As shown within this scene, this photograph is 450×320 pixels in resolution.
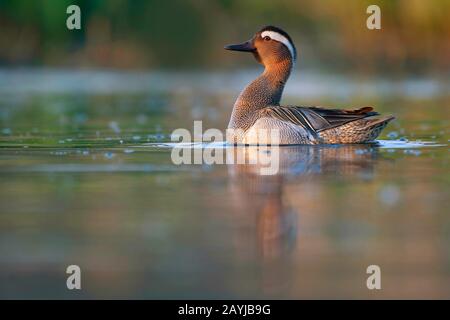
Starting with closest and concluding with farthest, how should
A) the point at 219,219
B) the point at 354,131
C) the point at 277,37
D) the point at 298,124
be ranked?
1. the point at 219,219
2. the point at 298,124
3. the point at 354,131
4. the point at 277,37

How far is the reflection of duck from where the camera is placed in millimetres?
5867

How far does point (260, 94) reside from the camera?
1216 cm

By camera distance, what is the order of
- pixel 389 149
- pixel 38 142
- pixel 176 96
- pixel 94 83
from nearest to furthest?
pixel 389 149 < pixel 38 142 < pixel 176 96 < pixel 94 83

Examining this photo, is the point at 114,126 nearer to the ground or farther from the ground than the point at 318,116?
farther from the ground

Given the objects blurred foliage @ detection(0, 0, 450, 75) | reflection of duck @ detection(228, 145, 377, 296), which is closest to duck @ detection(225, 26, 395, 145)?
reflection of duck @ detection(228, 145, 377, 296)

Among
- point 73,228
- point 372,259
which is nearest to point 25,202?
point 73,228

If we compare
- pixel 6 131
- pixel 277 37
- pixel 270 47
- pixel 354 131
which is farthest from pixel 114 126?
pixel 354 131

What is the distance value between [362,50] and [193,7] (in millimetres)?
6307

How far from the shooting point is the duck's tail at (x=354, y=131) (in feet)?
37.8

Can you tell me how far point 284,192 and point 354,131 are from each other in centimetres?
380

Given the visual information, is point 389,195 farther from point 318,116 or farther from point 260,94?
point 260,94

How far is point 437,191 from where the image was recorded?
8078 millimetres

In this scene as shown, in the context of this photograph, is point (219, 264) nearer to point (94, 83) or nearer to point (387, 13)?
point (94, 83)

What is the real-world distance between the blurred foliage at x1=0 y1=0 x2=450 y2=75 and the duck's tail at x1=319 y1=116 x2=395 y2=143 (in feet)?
66.7
